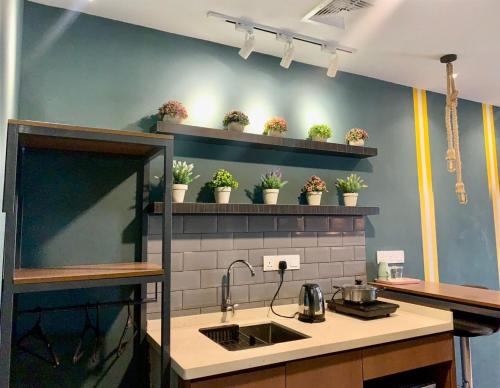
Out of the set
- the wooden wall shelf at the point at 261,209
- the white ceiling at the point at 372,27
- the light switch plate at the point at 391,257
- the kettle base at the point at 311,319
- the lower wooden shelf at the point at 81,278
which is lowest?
the kettle base at the point at 311,319

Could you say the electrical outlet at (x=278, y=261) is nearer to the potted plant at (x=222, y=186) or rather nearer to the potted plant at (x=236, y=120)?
the potted plant at (x=222, y=186)

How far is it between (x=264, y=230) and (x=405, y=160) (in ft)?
4.72

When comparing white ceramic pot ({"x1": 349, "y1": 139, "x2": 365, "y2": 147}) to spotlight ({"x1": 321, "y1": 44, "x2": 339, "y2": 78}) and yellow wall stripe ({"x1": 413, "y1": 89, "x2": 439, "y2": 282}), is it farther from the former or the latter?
yellow wall stripe ({"x1": 413, "y1": 89, "x2": 439, "y2": 282})

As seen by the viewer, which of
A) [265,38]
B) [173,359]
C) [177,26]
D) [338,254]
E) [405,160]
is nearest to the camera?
[173,359]

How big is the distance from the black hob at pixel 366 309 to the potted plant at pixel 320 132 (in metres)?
1.07

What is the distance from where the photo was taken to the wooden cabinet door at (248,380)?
4.62 feet

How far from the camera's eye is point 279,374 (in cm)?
154

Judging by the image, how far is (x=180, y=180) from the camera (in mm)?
2025

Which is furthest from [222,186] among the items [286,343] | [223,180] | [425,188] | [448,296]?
[425,188]

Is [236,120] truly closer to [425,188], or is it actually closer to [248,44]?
[248,44]

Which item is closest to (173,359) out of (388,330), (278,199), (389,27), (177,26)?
(388,330)

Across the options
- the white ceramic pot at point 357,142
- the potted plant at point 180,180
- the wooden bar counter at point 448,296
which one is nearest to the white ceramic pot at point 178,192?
the potted plant at point 180,180

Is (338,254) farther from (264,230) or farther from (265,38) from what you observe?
(265,38)

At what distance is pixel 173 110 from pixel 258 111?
0.64 meters
